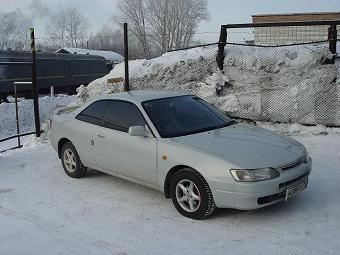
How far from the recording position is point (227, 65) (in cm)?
1084

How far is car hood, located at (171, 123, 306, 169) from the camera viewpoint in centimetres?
501

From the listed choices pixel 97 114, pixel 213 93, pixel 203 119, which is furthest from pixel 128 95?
pixel 213 93

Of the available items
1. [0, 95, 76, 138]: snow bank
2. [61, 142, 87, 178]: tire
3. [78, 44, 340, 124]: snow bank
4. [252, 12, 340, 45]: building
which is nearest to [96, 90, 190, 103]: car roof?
[61, 142, 87, 178]: tire

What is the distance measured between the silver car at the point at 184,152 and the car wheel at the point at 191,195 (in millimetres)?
11

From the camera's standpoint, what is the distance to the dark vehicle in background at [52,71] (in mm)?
25562

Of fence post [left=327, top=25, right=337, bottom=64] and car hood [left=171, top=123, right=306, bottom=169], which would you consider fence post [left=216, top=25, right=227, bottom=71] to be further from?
car hood [left=171, top=123, right=306, bottom=169]

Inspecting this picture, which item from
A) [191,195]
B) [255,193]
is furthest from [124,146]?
[255,193]

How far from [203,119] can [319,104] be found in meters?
4.39

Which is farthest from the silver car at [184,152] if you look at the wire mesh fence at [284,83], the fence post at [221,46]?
the fence post at [221,46]

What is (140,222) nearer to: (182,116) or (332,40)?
(182,116)

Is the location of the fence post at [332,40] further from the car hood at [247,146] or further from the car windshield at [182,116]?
the car hood at [247,146]

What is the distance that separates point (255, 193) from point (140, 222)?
1344 millimetres

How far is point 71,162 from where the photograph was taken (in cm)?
716

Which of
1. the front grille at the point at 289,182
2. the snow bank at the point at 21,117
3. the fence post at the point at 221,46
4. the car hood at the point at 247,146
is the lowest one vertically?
the snow bank at the point at 21,117
